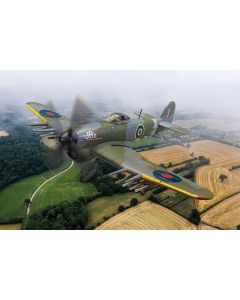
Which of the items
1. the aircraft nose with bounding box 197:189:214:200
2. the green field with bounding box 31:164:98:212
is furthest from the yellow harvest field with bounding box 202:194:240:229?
the green field with bounding box 31:164:98:212

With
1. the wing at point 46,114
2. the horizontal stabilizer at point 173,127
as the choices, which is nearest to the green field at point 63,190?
the wing at point 46,114

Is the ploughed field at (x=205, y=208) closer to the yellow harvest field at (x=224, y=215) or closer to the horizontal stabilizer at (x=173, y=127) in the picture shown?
the yellow harvest field at (x=224, y=215)

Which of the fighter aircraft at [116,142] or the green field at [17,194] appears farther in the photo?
the green field at [17,194]

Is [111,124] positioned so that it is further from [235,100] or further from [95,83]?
[235,100]

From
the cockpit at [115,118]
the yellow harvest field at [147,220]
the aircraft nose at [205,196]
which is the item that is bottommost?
the yellow harvest field at [147,220]

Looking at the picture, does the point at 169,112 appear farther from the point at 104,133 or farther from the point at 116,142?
the point at 104,133

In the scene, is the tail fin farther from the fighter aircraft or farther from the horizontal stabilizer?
the fighter aircraft
